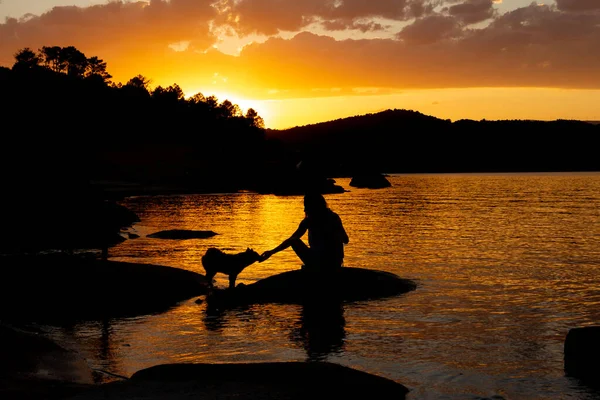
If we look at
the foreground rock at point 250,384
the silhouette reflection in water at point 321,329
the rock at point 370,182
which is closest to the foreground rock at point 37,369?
the foreground rock at point 250,384

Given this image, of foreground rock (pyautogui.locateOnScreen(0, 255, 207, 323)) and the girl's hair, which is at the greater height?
the girl's hair

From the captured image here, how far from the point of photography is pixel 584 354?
10.6 meters

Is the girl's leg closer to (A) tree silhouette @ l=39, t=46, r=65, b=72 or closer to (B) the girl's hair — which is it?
(B) the girl's hair

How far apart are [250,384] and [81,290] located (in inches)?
346

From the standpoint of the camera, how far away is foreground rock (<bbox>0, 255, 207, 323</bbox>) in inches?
611

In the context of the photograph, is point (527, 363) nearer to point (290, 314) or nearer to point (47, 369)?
point (290, 314)

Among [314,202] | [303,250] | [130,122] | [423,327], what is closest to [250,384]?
[423,327]

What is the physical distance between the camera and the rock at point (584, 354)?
1041cm

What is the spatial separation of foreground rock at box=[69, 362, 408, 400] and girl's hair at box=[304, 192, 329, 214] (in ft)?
21.3

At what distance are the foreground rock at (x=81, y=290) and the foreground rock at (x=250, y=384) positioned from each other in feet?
21.7

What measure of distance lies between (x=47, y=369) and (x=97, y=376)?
1.04 metres

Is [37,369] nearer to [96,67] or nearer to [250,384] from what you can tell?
[250,384]

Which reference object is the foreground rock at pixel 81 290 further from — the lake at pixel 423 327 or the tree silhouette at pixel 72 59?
the tree silhouette at pixel 72 59

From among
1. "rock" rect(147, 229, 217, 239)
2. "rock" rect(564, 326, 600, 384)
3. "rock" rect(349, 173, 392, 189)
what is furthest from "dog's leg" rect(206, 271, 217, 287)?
"rock" rect(349, 173, 392, 189)
